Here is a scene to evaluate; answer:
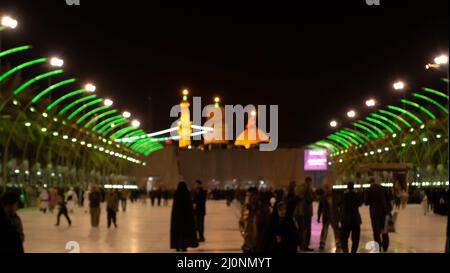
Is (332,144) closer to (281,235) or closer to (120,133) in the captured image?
(120,133)

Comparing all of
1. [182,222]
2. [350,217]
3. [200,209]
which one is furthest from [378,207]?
[200,209]

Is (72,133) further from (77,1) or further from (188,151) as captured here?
(188,151)

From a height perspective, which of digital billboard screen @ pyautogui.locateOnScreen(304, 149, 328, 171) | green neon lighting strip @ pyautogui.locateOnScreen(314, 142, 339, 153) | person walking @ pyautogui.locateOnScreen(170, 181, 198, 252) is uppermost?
green neon lighting strip @ pyautogui.locateOnScreen(314, 142, 339, 153)

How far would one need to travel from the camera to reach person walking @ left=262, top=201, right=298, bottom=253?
30.7ft

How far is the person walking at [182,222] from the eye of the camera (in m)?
17.4

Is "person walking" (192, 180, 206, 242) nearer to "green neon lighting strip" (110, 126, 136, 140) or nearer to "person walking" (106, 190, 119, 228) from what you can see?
"person walking" (106, 190, 119, 228)

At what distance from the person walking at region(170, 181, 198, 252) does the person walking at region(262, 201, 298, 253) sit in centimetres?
756

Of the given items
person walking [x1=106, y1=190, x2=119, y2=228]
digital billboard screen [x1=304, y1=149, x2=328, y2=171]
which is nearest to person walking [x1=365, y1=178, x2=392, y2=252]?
person walking [x1=106, y1=190, x2=119, y2=228]

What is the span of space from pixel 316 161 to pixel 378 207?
265 feet

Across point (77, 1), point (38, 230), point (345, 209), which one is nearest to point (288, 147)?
point (38, 230)

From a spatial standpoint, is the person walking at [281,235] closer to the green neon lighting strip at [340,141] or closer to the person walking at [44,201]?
the person walking at [44,201]

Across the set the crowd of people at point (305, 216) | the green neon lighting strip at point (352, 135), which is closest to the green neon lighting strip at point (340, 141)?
the green neon lighting strip at point (352, 135)

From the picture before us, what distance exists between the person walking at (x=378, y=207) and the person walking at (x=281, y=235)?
6212 millimetres

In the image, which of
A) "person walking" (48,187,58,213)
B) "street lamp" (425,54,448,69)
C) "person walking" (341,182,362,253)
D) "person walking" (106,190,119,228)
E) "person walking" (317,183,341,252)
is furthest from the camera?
"person walking" (48,187,58,213)
